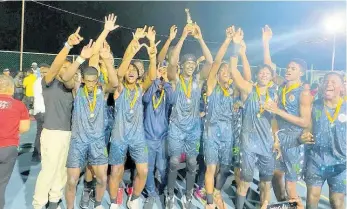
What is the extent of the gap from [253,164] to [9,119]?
3.04 meters

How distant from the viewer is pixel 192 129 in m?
5.12

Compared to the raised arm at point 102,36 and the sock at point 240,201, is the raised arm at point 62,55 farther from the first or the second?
the sock at point 240,201

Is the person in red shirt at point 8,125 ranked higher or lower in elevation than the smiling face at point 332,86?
lower

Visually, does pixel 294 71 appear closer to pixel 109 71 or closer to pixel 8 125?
pixel 109 71

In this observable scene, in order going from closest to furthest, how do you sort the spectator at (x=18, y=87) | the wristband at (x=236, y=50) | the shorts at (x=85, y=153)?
the shorts at (x=85, y=153) → the wristband at (x=236, y=50) → the spectator at (x=18, y=87)

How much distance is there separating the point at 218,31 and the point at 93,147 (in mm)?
32734

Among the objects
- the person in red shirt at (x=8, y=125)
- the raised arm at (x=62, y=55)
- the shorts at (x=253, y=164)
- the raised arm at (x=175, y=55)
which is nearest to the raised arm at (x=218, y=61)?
the raised arm at (x=175, y=55)

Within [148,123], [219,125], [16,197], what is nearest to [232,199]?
[219,125]

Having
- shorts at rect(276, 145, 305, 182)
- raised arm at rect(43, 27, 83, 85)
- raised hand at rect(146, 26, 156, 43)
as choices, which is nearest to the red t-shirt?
raised arm at rect(43, 27, 83, 85)

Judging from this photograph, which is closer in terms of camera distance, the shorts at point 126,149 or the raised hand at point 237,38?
the shorts at point 126,149

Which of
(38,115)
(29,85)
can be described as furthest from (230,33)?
(29,85)

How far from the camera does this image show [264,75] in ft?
15.2

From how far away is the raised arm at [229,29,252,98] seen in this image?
15.6 feet

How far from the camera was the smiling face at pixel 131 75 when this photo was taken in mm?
4789
